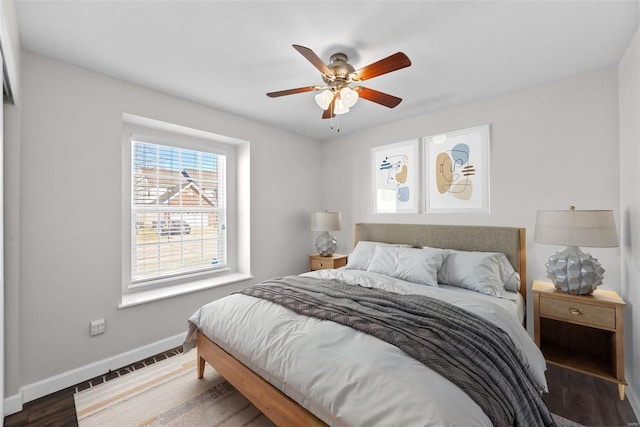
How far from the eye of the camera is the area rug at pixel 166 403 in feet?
5.88

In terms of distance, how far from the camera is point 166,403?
76.7 inches

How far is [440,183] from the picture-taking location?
318 cm

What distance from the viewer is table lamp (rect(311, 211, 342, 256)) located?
374 cm

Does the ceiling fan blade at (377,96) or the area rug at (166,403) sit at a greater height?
the ceiling fan blade at (377,96)

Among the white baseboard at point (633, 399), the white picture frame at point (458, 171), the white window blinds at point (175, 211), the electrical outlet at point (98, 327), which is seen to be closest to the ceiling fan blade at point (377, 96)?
the white picture frame at point (458, 171)

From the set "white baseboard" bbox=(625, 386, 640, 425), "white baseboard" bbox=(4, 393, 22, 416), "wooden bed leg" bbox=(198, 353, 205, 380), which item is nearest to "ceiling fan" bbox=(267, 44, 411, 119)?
"wooden bed leg" bbox=(198, 353, 205, 380)

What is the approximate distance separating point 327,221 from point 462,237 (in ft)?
5.27

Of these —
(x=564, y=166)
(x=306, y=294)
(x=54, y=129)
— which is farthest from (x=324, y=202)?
(x=54, y=129)

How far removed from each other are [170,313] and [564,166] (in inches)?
153

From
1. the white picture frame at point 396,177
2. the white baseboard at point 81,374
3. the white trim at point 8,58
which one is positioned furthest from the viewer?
the white picture frame at point 396,177

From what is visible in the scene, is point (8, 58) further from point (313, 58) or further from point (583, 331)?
point (583, 331)

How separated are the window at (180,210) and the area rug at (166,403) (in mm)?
665

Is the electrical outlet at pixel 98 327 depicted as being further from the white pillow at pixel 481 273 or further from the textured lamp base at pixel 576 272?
the textured lamp base at pixel 576 272

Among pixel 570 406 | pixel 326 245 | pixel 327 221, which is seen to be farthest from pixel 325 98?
pixel 570 406
